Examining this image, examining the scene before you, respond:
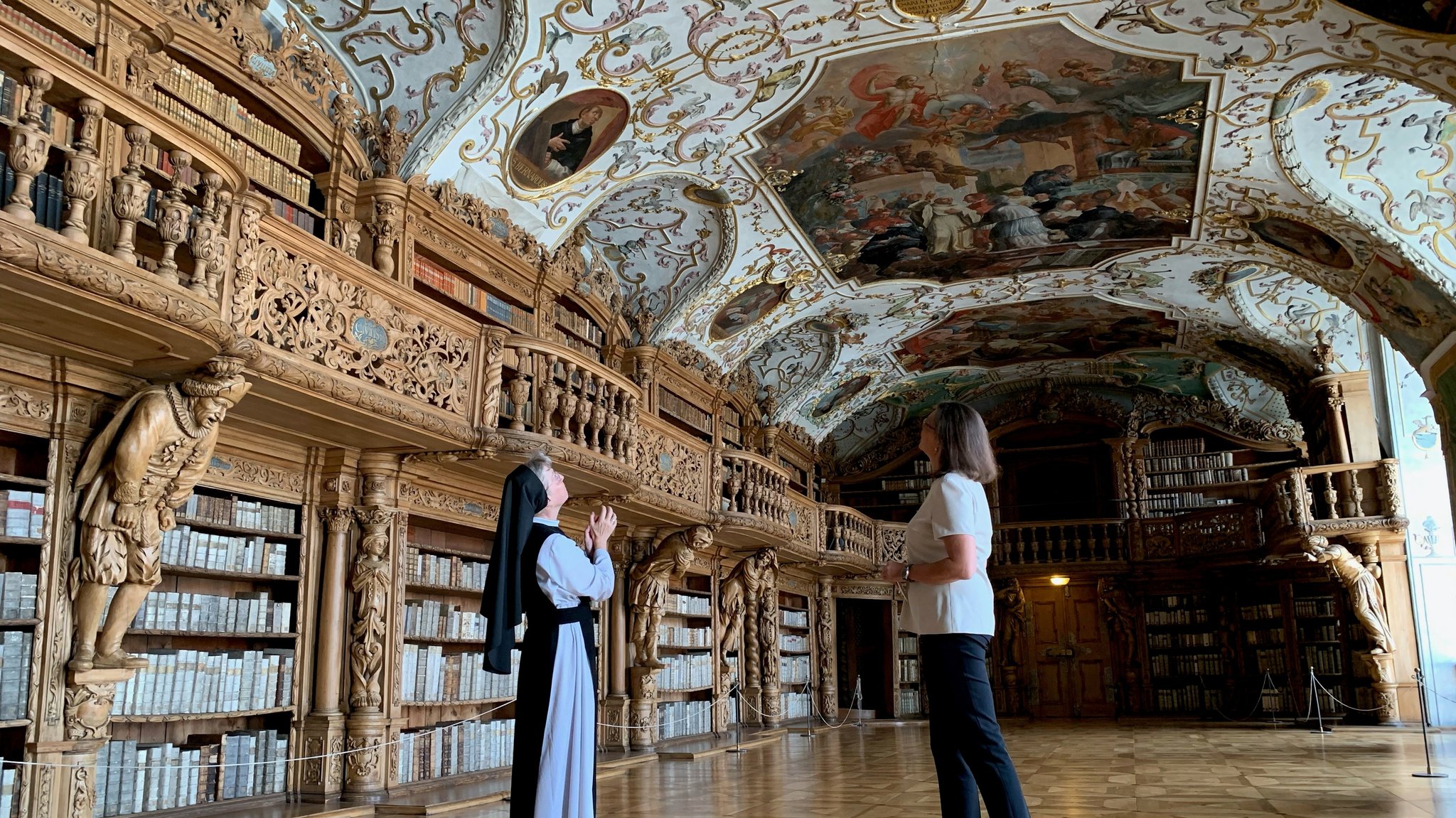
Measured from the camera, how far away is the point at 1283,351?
47.1ft

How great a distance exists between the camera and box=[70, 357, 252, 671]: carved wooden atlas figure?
509 centimetres

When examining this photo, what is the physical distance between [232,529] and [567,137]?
4097mm

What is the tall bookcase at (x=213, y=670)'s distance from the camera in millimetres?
5641

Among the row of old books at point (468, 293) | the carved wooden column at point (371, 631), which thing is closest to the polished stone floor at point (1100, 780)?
the carved wooden column at point (371, 631)

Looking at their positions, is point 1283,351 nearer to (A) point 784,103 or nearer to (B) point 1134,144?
(B) point 1134,144

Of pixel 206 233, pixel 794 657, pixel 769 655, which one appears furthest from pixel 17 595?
pixel 794 657

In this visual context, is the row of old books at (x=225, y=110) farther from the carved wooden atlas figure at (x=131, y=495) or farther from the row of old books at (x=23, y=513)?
the row of old books at (x=23, y=513)

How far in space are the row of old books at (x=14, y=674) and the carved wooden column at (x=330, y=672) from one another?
6.61 ft

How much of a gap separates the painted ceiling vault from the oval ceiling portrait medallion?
3cm

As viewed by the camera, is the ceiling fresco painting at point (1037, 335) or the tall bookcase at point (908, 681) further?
the tall bookcase at point (908, 681)

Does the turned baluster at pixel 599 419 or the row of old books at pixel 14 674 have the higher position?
the turned baluster at pixel 599 419

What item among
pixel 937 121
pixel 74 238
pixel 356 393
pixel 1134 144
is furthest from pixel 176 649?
pixel 1134 144

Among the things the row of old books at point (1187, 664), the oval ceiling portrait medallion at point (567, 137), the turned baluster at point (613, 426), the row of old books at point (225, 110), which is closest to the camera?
the row of old books at point (225, 110)

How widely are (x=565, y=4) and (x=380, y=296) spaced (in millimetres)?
2471
